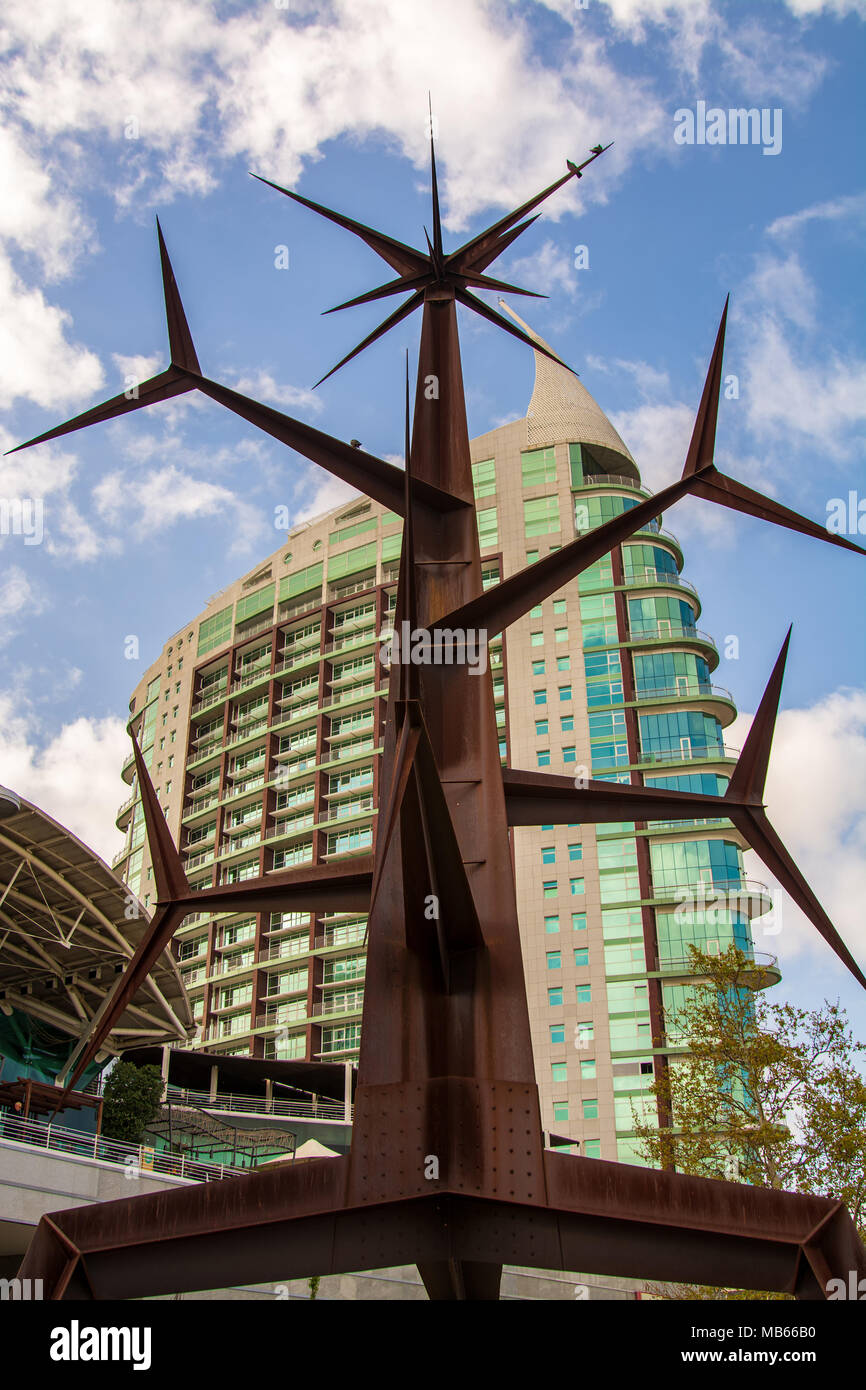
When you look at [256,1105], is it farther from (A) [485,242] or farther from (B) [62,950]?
(A) [485,242]

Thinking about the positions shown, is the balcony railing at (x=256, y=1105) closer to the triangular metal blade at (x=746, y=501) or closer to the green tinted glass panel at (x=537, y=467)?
the triangular metal blade at (x=746, y=501)

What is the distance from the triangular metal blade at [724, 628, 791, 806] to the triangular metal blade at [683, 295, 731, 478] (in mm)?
2506

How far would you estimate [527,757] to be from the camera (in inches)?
3265

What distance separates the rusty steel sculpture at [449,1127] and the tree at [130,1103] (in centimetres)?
2670

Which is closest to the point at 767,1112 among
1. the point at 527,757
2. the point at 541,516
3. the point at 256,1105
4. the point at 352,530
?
the point at 256,1105

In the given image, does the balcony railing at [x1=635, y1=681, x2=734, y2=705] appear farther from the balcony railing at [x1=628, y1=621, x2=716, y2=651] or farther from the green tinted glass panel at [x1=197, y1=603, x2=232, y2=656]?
the green tinted glass panel at [x1=197, y1=603, x2=232, y2=656]

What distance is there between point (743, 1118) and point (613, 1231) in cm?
2096

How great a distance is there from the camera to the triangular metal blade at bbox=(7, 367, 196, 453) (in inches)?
593

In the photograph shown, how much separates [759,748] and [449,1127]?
5349mm

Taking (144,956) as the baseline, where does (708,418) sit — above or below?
above

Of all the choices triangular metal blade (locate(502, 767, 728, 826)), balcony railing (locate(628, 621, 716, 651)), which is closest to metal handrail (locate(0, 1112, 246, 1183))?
triangular metal blade (locate(502, 767, 728, 826))

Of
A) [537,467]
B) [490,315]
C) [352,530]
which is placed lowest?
[490,315]

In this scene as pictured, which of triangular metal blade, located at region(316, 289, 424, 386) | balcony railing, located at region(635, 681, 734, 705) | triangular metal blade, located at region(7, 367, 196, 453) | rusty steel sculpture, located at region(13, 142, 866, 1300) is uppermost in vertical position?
balcony railing, located at region(635, 681, 734, 705)

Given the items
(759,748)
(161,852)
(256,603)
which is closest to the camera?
(161,852)
